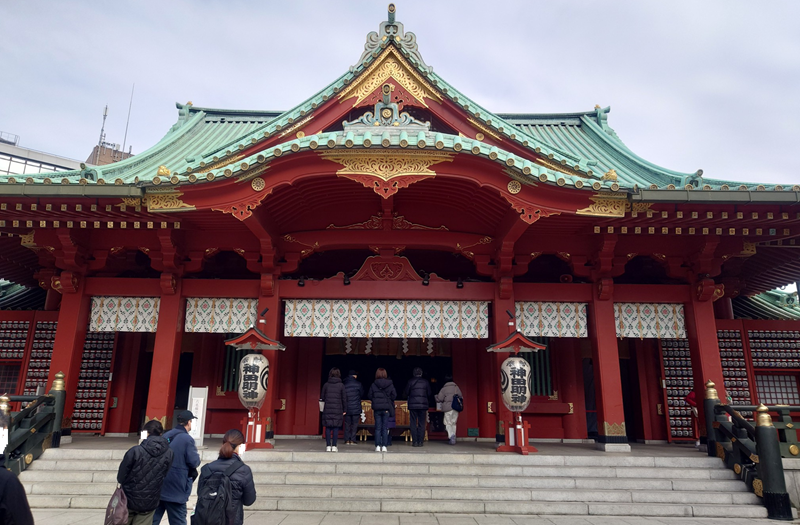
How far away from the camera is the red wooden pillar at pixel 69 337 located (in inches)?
382

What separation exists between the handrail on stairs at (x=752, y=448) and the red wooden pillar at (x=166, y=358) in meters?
10.1

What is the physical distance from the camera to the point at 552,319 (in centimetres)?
1040

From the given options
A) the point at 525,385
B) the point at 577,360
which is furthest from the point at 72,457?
the point at 577,360

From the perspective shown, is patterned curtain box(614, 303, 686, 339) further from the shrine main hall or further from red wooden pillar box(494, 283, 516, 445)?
red wooden pillar box(494, 283, 516, 445)

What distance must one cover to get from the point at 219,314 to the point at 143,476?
622 cm

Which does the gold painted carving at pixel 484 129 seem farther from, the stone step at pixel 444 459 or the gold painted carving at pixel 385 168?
the stone step at pixel 444 459

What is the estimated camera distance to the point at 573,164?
29.2ft

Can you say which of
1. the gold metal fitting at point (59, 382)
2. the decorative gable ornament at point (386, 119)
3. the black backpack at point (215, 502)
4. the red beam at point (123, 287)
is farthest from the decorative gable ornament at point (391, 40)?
the black backpack at point (215, 502)

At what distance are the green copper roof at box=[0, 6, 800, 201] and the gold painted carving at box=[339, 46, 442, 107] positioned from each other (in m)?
0.14

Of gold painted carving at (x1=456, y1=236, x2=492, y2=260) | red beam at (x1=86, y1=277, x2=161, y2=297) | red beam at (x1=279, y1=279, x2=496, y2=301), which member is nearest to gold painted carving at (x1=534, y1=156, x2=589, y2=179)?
gold painted carving at (x1=456, y1=236, x2=492, y2=260)

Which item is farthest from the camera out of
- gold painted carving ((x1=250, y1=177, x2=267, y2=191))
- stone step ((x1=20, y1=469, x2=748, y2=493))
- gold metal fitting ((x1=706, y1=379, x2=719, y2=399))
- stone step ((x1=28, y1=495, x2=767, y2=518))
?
gold metal fitting ((x1=706, y1=379, x2=719, y2=399))

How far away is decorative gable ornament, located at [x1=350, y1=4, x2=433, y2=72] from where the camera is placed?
9.85m

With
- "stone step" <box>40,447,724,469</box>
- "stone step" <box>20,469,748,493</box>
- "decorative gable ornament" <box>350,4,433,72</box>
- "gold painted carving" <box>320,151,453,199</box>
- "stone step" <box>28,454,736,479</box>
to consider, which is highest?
"decorative gable ornament" <box>350,4,433,72</box>

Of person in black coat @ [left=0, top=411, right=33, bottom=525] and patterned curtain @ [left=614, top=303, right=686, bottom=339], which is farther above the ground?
patterned curtain @ [left=614, top=303, right=686, bottom=339]
